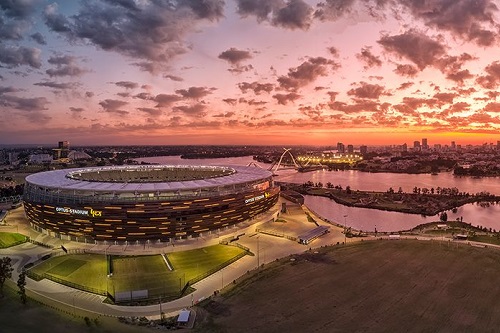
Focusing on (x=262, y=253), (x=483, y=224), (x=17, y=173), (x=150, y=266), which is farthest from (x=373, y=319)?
(x=17, y=173)

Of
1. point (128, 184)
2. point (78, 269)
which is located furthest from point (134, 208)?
point (78, 269)

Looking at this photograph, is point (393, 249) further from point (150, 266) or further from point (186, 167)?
point (186, 167)

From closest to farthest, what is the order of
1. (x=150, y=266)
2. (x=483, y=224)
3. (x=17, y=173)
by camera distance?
(x=150, y=266), (x=483, y=224), (x=17, y=173)

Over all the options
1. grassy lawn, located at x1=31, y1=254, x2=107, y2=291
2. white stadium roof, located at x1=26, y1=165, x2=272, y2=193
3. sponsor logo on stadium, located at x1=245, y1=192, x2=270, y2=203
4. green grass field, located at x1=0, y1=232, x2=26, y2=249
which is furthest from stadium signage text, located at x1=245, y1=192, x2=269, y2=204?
green grass field, located at x1=0, y1=232, x2=26, y2=249

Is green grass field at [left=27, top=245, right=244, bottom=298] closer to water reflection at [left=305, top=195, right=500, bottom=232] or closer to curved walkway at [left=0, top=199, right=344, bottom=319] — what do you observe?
curved walkway at [left=0, top=199, right=344, bottom=319]

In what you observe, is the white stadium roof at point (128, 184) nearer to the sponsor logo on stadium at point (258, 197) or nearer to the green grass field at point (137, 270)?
the sponsor logo on stadium at point (258, 197)

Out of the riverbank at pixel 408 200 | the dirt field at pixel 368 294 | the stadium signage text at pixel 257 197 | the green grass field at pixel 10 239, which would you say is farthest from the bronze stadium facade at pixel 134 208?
the riverbank at pixel 408 200

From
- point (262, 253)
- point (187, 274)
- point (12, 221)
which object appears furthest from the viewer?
point (12, 221)

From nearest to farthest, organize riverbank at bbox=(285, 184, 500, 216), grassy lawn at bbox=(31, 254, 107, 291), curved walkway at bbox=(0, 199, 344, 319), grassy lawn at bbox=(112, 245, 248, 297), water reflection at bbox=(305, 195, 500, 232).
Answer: curved walkway at bbox=(0, 199, 344, 319) → grassy lawn at bbox=(112, 245, 248, 297) → grassy lawn at bbox=(31, 254, 107, 291) → water reflection at bbox=(305, 195, 500, 232) → riverbank at bbox=(285, 184, 500, 216)
